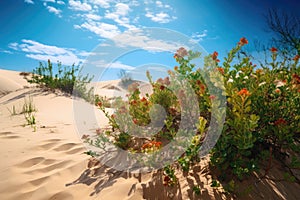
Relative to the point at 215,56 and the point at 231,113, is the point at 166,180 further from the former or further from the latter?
the point at 215,56

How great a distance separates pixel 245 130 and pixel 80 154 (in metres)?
2.10

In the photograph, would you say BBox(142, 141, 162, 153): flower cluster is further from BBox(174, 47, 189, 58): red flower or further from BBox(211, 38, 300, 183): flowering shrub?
BBox(174, 47, 189, 58): red flower

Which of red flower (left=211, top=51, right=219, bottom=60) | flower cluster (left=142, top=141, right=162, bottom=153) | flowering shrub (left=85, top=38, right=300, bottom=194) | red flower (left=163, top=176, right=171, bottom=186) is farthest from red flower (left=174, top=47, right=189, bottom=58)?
red flower (left=163, top=176, right=171, bottom=186)

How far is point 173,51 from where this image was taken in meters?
3.01

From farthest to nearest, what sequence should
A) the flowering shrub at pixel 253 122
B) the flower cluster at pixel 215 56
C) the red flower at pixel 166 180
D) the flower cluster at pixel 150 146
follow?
the flower cluster at pixel 215 56 → the flower cluster at pixel 150 146 → the red flower at pixel 166 180 → the flowering shrub at pixel 253 122

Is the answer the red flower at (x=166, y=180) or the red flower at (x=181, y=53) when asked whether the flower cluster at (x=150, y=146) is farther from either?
the red flower at (x=181, y=53)

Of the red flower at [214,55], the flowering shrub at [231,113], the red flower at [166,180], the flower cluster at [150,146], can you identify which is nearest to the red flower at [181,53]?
the flowering shrub at [231,113]

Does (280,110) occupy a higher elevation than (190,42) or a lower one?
lower

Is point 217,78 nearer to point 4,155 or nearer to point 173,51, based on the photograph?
point 173,51

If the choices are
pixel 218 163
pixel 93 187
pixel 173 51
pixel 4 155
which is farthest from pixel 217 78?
pixel 4 155

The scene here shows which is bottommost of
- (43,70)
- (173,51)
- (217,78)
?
(217,78)

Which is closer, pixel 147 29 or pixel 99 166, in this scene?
pixel 99 166

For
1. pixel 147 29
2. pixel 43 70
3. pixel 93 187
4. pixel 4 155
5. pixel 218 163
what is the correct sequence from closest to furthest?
1. pixel 218 163
2. pixel 93 187
3. pixel 4 155
4. pixel 147 29
5. pixel 43 70

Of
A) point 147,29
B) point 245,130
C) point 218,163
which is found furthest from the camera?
point 147,29
